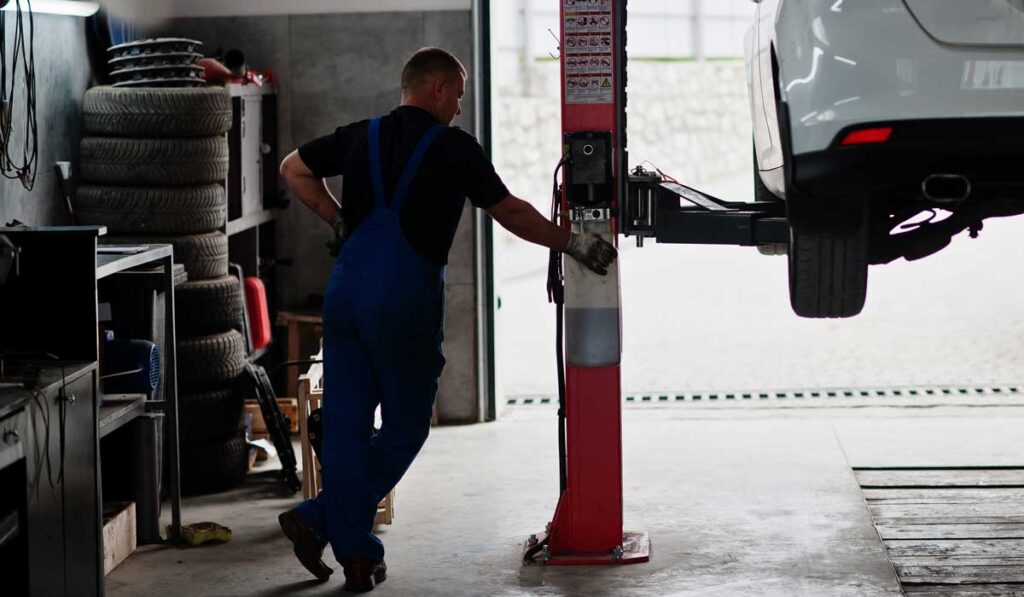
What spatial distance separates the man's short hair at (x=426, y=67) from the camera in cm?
444

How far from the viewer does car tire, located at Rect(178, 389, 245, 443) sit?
18.3 feet

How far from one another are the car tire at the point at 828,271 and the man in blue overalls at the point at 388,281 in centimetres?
65

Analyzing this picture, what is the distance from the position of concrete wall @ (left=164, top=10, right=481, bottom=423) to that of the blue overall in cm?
243

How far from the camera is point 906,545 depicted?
4.80 m

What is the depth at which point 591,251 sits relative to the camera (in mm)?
4488

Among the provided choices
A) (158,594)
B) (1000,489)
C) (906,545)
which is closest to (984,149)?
(906,545)

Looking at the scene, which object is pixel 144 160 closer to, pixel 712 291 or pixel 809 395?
pixel 809 395

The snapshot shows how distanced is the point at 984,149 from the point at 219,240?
3.38 metres

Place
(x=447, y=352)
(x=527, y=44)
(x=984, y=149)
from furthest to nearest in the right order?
(x=527, y=44), (x=447, y=352), (x=984, y=149)

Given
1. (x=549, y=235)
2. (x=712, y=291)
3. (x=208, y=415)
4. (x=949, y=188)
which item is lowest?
(x=208, y=415)

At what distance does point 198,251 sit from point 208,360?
0.45 metres

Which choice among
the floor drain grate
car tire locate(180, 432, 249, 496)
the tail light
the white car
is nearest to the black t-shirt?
the white car

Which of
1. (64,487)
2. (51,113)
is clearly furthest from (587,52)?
(51,113)

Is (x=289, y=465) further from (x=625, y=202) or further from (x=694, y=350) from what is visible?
(x=694, y=350)
